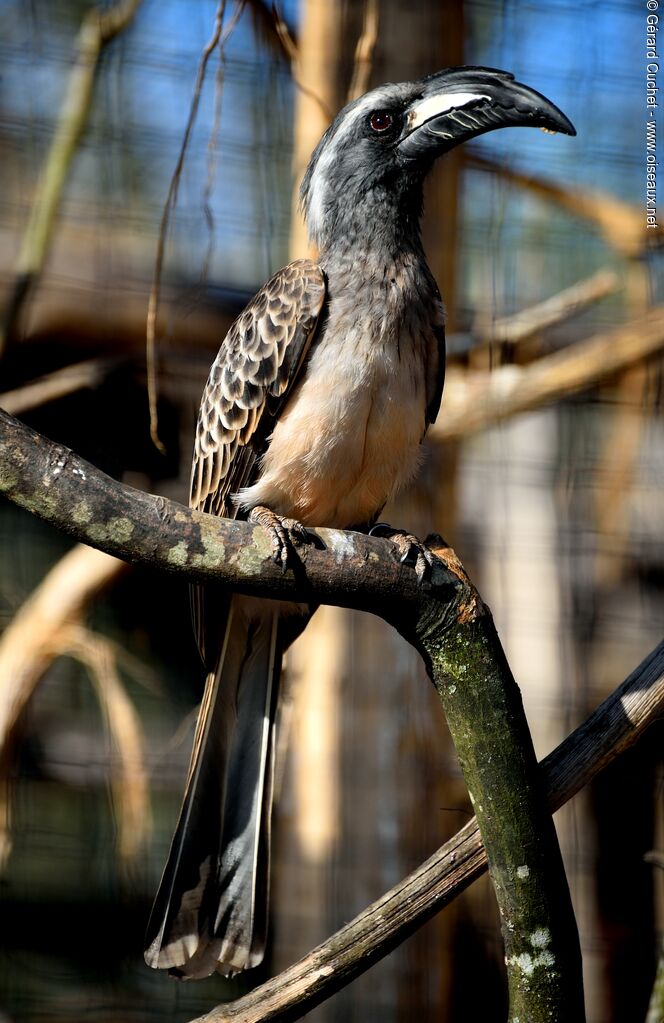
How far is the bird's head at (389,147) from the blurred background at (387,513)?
75 centimetres

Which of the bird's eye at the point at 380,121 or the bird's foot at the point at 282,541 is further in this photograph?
the bird's eye at the point at 380,121

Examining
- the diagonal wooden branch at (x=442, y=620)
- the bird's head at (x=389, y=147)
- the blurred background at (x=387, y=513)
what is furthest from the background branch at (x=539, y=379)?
the diagonal wooden branch at (x=442, y=620)

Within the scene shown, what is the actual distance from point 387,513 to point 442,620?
1900 millimetres

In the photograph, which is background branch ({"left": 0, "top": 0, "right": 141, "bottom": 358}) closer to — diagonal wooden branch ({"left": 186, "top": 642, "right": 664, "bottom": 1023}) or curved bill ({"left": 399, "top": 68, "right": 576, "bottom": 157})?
curved bill ({"left": 399, "top": 68, "right": 576, "bottom": 157})

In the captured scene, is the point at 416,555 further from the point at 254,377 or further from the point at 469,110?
the point at 469,110

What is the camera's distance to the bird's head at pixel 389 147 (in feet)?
8.84

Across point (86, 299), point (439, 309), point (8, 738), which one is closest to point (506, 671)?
point (439, 309)

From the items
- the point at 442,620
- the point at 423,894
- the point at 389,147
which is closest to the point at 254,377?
the point at 389,147

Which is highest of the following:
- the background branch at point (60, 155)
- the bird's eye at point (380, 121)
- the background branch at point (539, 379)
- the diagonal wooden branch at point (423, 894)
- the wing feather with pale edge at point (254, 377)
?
the background branch at point (60, 155)

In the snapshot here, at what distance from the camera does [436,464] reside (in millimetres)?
3887

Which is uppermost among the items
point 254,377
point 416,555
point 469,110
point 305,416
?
point 469,110

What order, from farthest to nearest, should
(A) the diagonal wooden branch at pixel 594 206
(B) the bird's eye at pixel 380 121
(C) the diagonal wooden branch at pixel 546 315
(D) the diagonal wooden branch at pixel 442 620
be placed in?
(A) the diagonal wooden branch at pixel 594 206 → (C) the diagonal wooden branch at pixel 546 315 → (B) the bird's eye at pixel 380 121 → (D) the diagonal wooden branch at pixel 442 620

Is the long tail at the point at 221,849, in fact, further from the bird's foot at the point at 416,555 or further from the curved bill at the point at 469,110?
the curved bill at the point at 469,110

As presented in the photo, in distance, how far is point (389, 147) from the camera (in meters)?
2.87
